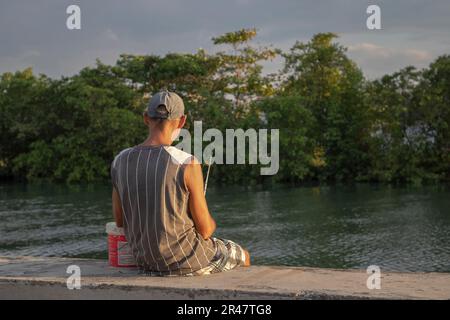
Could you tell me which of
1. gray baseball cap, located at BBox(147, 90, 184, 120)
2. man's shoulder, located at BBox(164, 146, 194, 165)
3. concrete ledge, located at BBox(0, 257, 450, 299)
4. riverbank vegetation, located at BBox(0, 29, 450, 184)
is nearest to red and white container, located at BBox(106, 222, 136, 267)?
concrete ledge, located at BBox(0, 257, 450, 299)

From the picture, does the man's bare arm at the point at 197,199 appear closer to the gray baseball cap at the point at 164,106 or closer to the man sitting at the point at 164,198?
the man sitting at the point at 164,198

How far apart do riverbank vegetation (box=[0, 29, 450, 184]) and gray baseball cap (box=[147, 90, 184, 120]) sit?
80.3 feet

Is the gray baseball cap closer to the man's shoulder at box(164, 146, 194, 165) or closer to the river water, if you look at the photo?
the man's shoulder at box(164, 146, 194, 165)

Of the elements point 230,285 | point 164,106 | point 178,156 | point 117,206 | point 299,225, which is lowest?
point 299,225

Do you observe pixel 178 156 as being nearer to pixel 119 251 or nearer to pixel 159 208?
pixel 159 208

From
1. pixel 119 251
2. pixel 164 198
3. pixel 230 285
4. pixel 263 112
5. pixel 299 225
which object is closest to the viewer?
pixel 230 285

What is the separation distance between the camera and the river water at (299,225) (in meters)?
12.2

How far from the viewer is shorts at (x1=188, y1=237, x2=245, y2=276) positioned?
386cm

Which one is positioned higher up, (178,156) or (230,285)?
(178,156)

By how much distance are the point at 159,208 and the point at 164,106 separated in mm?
565

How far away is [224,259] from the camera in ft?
13.0

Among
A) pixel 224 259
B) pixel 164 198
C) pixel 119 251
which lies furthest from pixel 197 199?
pixel 119 251

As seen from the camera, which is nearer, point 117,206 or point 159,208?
point 159,208

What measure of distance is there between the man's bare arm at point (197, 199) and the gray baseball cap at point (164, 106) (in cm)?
31
